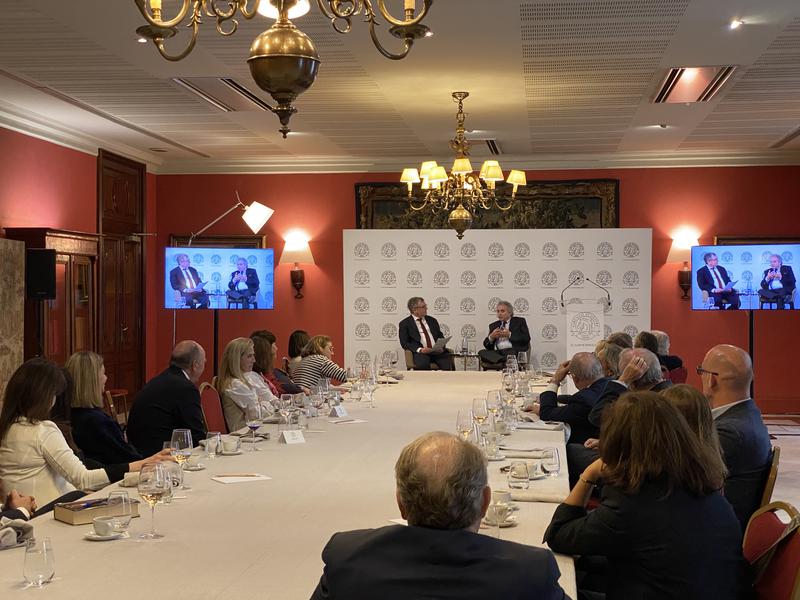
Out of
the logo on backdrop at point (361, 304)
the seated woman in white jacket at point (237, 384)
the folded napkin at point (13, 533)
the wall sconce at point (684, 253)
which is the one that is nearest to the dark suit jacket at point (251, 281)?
the logo on backdrop at point (361, 304)

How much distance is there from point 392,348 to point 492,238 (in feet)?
6.54

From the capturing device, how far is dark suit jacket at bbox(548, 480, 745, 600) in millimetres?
2734

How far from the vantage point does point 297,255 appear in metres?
13.2

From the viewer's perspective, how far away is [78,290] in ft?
33.9

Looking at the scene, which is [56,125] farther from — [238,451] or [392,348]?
[238,451]

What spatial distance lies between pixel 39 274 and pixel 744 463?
7171 mm

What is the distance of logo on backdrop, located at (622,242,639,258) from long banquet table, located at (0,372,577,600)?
782cm

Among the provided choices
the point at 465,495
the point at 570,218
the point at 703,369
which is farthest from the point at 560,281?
the point at 465,495

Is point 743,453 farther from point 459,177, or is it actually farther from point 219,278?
point 219,278

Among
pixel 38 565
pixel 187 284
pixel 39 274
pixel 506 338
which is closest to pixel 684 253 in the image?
pixel 506 338

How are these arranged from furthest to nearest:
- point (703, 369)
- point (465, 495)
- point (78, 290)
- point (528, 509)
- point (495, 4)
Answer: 1. point (78, 290)
2. point (495, 4)
3. point (703, 369)
4. point (528, 509)
5. point (465, 495)

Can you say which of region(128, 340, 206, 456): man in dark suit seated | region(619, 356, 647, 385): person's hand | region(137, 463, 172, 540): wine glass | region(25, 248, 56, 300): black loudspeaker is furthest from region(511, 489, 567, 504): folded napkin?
region(25, 248, 56, 300): black loudspeaker

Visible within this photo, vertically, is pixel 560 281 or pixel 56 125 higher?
pixel 56 125

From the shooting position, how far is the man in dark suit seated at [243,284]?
12812 millimetres
